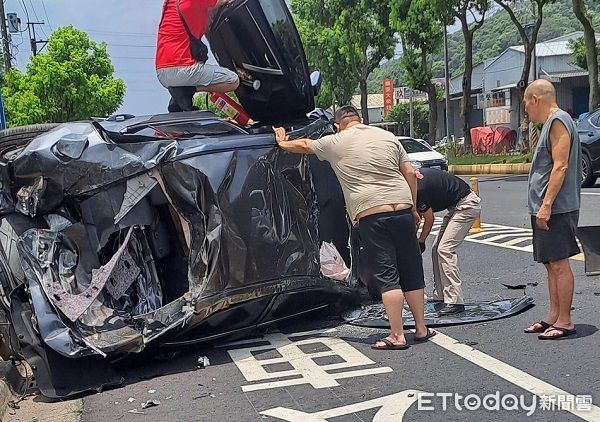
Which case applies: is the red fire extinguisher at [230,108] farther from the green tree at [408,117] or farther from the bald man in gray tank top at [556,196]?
the green tree at [408,117]

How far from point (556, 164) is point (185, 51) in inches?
117

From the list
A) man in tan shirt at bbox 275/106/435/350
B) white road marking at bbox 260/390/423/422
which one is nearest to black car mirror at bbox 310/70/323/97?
man in tan shirt at bbox 275/106/435/350

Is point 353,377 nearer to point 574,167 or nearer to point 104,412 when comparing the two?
point 104,412

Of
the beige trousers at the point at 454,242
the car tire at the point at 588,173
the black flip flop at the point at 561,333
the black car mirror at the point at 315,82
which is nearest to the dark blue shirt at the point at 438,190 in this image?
the beige trousers at the point at 454,242

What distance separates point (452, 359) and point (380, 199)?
1.20 metres

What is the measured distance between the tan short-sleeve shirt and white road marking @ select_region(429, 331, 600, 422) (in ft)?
3.40

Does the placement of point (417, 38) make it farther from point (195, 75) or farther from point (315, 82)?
point (195, 75)

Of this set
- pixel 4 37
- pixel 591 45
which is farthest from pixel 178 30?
pixel 4 37

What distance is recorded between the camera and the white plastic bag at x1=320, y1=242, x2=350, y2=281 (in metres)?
6.22

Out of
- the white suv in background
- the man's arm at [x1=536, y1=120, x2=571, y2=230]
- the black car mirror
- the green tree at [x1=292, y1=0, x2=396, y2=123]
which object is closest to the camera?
the man's arm at [x1=536, y1=120, x2=571, y2=230]

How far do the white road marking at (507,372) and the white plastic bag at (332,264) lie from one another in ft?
3.42

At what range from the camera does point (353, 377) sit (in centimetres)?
477

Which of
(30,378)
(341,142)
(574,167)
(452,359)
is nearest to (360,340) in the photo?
(452,359)

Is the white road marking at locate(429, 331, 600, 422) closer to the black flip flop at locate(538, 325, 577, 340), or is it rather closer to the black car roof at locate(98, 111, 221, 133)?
the black flip flop at locate(538, 325, 577, 340)
